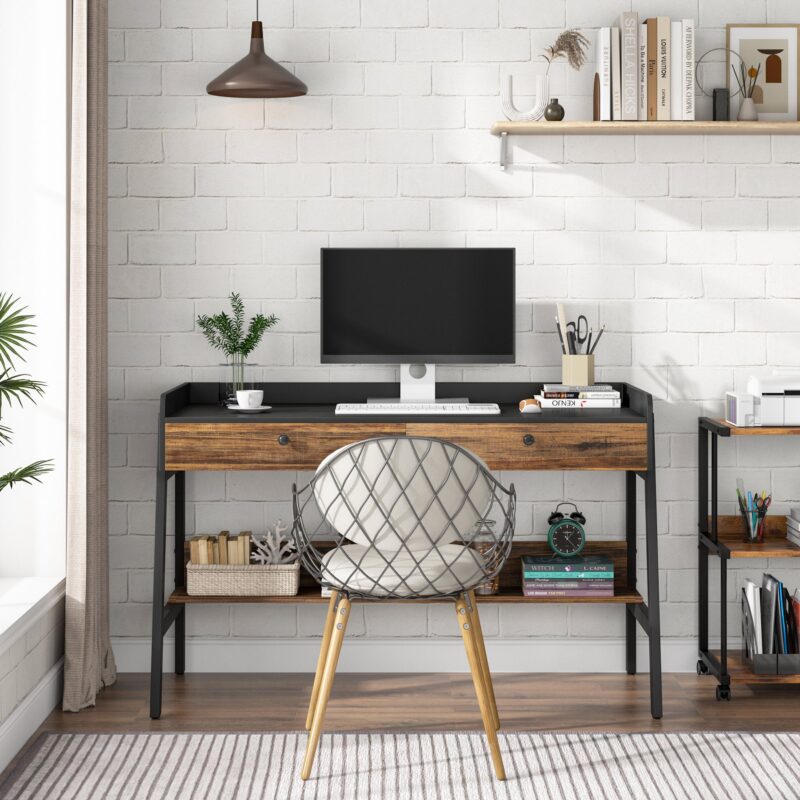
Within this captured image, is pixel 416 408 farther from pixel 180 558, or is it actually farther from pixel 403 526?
pixel 180 558

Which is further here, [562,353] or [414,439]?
[562,353]

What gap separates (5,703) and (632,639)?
192 centimetres

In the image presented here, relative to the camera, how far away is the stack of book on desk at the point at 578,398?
3080mm

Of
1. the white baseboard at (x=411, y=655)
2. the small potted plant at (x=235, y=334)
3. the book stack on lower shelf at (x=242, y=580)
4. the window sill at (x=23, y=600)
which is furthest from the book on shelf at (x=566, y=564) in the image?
the window sill at (x=23, y=600)

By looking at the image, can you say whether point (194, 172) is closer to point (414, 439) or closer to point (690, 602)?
point (414, 439)

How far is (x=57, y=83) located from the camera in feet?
10.2

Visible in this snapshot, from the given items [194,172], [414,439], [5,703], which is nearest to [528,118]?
[194,172]

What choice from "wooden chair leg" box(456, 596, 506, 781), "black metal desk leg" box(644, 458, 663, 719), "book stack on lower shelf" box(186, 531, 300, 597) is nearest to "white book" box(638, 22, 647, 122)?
"black metal desk leg" box(644, 458, 663, 719)

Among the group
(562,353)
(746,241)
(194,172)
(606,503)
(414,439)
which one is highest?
(194,172)

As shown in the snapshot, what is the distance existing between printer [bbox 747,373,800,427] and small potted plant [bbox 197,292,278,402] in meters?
1.55

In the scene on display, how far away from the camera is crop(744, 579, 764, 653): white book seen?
313 cm

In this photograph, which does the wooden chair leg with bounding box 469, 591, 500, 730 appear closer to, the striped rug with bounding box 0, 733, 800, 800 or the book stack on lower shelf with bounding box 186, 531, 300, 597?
the striped rug with bounding box 0, 733, 800, 800

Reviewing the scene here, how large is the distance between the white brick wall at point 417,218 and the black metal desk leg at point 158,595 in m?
0.45

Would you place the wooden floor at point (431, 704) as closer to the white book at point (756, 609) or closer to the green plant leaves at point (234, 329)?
the white book at point (756, 609)
